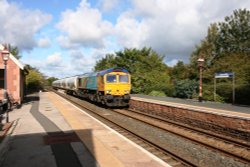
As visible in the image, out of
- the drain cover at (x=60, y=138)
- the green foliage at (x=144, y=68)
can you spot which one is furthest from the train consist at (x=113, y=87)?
the green foliage at (x=144, y=68)

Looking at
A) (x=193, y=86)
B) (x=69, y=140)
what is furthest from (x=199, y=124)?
(x=193, y=86)

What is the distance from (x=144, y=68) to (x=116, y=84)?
23272mm

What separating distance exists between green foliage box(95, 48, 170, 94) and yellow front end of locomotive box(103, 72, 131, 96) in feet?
40.4

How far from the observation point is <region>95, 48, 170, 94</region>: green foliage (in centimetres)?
4053

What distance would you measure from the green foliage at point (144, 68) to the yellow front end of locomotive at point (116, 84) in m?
12.3

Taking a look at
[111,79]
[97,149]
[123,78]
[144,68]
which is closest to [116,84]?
[111,79]

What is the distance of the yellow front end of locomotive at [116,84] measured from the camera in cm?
2358

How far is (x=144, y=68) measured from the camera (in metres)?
46.8

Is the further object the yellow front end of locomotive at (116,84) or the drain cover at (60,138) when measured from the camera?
the yellow front end of locomotive at (116,84)

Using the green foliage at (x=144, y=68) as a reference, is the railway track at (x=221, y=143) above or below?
below

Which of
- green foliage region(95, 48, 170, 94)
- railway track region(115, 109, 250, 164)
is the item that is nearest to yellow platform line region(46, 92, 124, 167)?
railway track region(115, 109, 250, 164)

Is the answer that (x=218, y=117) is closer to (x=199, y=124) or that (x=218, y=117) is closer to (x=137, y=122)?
(x=199, y=124)

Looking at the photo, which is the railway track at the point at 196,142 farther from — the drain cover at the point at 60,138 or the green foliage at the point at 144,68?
the green foliage at the point at 144,68

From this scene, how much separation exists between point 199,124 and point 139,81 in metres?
25.9
